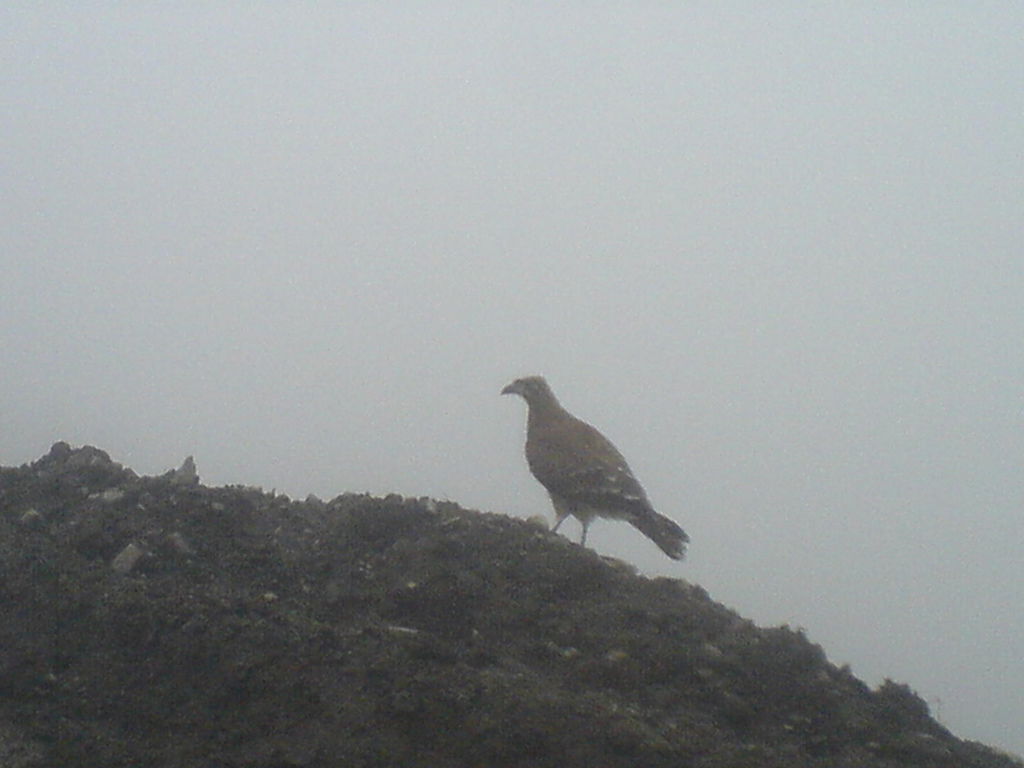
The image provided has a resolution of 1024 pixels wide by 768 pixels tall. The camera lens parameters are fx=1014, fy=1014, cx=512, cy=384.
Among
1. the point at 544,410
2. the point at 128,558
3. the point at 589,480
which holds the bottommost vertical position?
the point at 128,558

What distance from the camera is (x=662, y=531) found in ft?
25.9

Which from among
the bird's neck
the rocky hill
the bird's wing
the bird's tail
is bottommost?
the rocky hill

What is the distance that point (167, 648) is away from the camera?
361 centimetres

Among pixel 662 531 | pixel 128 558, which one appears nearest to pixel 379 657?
pixel 128 558

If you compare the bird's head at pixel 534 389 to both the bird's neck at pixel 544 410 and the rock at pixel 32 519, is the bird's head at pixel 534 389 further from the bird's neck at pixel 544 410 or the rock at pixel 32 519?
the rock at pixel 32 519

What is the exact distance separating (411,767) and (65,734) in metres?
1.11

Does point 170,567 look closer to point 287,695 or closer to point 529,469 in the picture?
point 287,695

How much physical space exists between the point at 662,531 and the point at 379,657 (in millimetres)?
4648

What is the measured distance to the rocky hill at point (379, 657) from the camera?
10.3ft

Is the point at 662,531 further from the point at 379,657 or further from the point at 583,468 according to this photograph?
the point at 379,657

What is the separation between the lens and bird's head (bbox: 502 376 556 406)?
955cm

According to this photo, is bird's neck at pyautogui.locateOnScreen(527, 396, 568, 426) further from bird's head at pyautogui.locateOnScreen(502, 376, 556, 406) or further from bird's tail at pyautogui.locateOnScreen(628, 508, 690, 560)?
bird's tail at pyautogui.locateOnScreen(628, 508, 690, 560)

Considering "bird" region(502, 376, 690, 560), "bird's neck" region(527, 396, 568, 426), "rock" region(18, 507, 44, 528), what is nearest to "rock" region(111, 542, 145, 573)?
"rock" region(18, 507, 44, 528)

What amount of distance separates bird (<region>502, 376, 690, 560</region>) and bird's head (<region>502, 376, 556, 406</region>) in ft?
1.34
